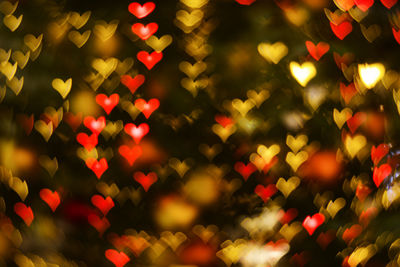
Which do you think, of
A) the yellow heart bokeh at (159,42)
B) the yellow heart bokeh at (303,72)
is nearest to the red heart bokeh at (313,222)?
the yellow heart bokeh at (303,72)

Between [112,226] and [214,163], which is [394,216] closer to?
[214,163]

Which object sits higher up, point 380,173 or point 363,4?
point 363,4

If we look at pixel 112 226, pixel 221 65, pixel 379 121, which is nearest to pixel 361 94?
pixel 379 121

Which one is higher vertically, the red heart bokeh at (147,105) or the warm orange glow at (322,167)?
the red heart bokeh at (147,105)

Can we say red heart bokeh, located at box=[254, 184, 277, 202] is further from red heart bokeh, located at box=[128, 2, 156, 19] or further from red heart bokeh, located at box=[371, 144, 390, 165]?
red heart bokeh, located at box=[128, 2, 156, 19]

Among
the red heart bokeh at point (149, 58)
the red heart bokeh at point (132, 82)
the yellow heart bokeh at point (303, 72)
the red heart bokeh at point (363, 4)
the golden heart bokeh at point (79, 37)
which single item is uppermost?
the red heart bokeh at point (363, 4)

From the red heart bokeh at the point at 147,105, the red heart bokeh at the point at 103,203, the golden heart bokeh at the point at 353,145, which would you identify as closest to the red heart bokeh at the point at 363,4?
the golden heart bokeh at the point at 353,145

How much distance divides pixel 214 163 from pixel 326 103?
0.14m

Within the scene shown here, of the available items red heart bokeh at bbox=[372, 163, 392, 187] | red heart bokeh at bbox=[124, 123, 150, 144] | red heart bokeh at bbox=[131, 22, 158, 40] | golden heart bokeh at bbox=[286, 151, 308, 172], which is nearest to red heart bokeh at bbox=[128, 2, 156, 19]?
red heart bokeh at bbox=[131, 22, 158, 40]

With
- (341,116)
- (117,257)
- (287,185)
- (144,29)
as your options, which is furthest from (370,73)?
(117,257)

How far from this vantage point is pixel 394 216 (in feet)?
1.94

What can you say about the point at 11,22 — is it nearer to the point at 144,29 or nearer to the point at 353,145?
the point at 144,29

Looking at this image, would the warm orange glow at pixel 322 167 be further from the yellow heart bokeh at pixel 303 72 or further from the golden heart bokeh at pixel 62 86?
the golden heart bokeh at pixel 62 86

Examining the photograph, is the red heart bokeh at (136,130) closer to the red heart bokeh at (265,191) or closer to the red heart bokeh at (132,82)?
the red heart bokeh at (132,82)
